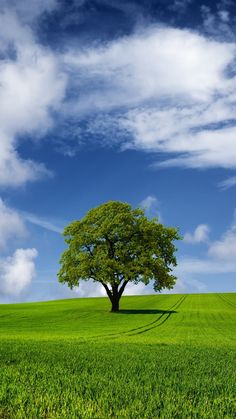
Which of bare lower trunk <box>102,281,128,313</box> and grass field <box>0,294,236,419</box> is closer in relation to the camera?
grass field <box>0,294,236,419</box>

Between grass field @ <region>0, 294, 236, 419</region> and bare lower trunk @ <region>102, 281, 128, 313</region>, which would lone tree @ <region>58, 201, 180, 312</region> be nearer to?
bare lower trunk @ <region>102, 281, 128, 313</region>

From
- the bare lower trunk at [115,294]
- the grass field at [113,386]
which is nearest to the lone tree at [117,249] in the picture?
the bare lower trunk at [115,294]

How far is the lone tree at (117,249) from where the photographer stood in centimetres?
6725

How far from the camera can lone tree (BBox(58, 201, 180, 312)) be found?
221 feet

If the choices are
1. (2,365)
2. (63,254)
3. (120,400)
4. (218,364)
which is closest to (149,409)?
(120,400)

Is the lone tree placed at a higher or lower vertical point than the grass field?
higher

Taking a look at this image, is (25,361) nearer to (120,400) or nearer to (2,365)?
(2,365)

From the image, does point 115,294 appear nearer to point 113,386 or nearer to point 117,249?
point 117,249

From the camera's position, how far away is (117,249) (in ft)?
226

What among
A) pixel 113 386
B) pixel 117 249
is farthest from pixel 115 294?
pixel 113 386

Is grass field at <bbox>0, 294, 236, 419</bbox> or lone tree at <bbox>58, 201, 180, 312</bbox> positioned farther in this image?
lone tree at <bbox>58, 201, 180, 312</bbox>

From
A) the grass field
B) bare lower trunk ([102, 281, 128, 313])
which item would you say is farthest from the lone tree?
the grass field

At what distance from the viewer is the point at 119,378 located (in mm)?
12367

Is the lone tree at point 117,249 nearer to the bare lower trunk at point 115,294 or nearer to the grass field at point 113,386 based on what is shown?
the bare lower trunk at point 115,294
